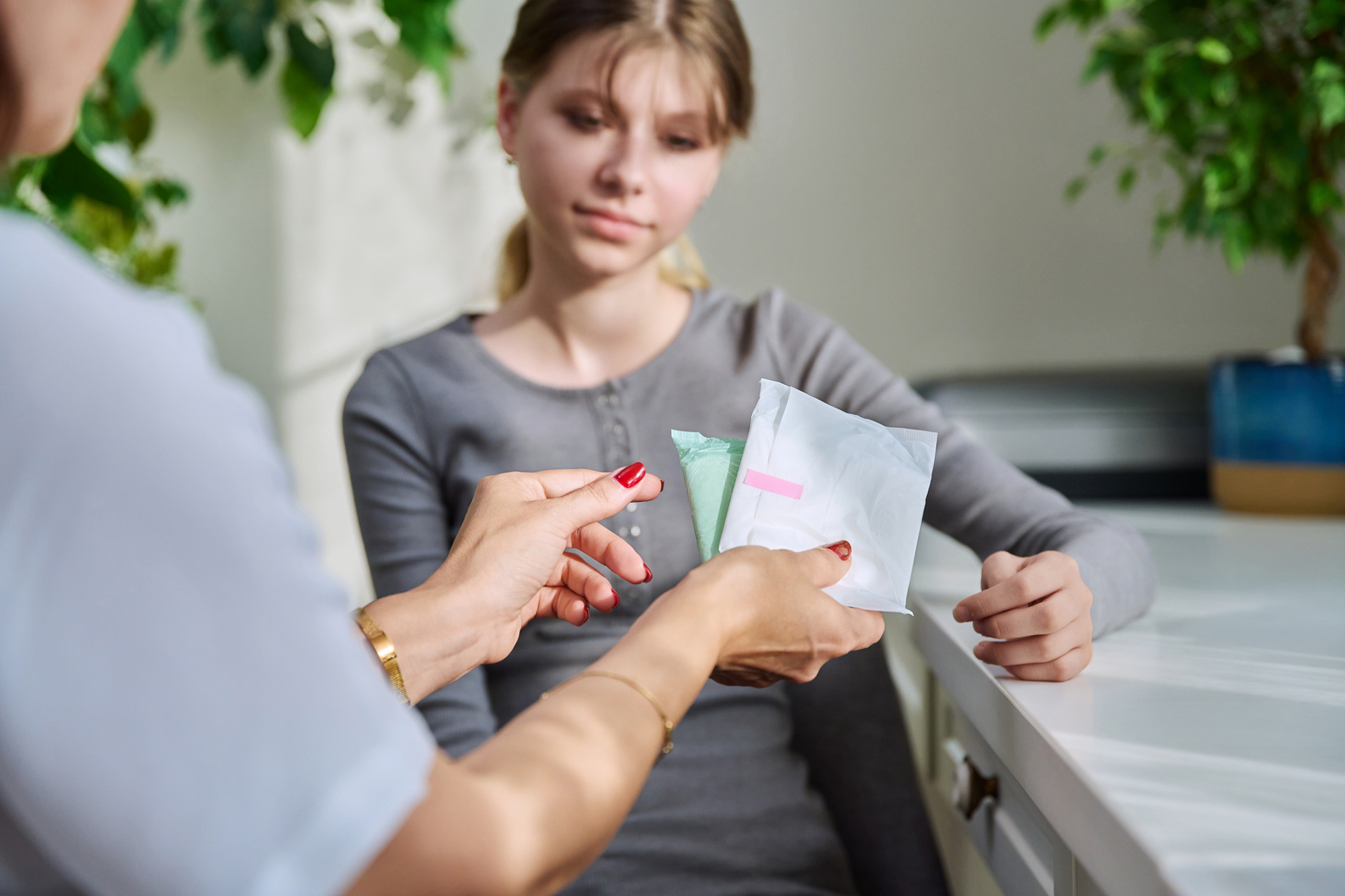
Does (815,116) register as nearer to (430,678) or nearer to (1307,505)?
(1307,505)

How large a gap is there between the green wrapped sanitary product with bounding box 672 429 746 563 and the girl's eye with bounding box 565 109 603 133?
10.1 inches

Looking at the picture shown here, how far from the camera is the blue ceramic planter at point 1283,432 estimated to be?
0.95 m

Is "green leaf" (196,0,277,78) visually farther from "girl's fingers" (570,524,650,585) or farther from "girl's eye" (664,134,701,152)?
"girl's fingers" (570,524,650,585)

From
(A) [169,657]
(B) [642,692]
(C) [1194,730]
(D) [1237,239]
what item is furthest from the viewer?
(D) [1237,239]

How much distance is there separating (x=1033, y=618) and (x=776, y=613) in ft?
0.56

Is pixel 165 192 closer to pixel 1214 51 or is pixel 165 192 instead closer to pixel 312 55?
pixel 312 55

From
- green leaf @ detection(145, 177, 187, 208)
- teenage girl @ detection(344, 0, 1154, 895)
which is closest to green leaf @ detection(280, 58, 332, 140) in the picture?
green leaf @ detection(145, 177, 187, 208)

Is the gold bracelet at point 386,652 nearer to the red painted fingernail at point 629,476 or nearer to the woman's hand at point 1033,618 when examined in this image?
the red painted fingernail at point 629,476

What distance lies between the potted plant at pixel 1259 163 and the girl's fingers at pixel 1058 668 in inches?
22.2

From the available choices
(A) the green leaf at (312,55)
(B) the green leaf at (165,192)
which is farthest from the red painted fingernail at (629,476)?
(B) the green leaf at (165,192)

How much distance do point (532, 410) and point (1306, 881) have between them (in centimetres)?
49

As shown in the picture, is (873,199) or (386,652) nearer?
(386,652)

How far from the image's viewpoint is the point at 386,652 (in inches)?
18.2

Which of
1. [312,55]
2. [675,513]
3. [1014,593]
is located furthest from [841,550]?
[312,55]
